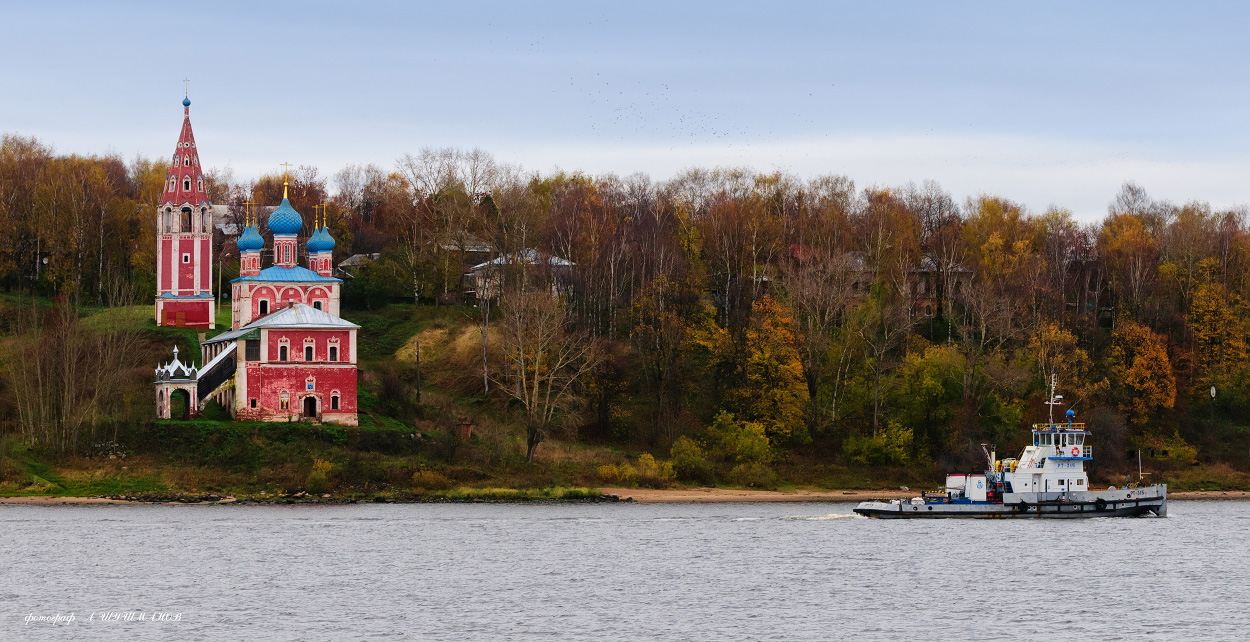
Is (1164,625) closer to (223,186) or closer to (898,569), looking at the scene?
(898,569)

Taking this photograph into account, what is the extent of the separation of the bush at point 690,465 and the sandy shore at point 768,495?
103 cm

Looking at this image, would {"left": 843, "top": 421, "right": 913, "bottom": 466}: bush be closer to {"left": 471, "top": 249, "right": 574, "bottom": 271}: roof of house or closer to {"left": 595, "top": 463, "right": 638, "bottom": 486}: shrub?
{"left": 595, "top": 463, "right": 638, "bottom": 486}: shrub

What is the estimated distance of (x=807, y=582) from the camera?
53031 mm

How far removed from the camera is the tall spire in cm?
9988

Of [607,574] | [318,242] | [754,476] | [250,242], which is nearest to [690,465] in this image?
[754,476]

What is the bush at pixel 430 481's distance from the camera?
259 ft

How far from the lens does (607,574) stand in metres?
54.7

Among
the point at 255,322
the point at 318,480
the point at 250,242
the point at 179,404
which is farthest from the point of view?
the point at 250,242

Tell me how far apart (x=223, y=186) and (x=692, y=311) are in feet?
187

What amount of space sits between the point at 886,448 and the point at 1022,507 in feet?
45.4

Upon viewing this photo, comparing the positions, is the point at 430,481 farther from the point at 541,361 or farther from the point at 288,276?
the point at 288,276

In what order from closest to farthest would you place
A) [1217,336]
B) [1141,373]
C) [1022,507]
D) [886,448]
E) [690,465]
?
[1022,507], [690,465], [886,448], [1141,373], [1217,336]

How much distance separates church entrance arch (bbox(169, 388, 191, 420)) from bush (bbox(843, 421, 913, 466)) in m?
33.6

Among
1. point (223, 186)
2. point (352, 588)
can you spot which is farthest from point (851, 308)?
point (223, 186)
